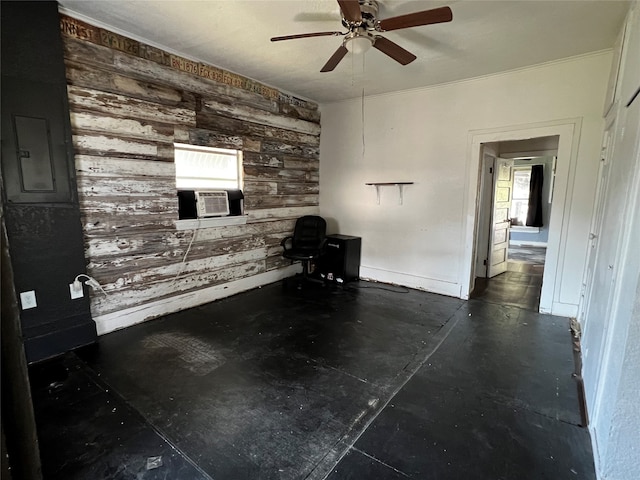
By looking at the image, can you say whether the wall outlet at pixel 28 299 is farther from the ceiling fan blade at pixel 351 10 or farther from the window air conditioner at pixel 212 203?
the ceiling fan blade at pixel 351 10

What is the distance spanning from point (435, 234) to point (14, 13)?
4566mm

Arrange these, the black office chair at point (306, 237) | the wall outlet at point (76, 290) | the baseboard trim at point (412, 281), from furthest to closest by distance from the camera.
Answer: the black office chair at point (306, 237) → the baseboard trim at point (412, 281) → the wall outlet at point (76, 290)

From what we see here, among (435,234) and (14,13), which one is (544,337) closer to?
(435,234)

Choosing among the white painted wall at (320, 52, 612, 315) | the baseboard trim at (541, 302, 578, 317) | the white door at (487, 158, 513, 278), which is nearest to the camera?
the white painted wall at (320, 52, 612, 315)

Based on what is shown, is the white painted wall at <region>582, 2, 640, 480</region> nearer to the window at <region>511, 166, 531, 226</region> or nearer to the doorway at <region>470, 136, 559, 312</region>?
the doorway at <region>470, 136, 559, 312</region>

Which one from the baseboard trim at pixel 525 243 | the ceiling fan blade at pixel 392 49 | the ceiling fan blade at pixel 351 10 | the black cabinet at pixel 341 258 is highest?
the ceiling fan blade at pixel 351 10

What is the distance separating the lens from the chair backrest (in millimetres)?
4875

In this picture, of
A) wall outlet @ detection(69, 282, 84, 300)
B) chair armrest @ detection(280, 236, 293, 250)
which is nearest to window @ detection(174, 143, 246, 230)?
chair armrest @ detection(280, 236, 293, 250)

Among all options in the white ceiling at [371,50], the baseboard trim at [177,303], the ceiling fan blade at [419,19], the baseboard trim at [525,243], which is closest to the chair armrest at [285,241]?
the baseboard trim at [177,303]

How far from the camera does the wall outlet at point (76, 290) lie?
2.75m

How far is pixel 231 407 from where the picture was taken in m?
2.11

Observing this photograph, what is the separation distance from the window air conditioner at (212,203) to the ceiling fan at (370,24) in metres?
1.93

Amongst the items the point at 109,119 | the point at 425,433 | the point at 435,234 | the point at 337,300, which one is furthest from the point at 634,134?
the point at 109,119

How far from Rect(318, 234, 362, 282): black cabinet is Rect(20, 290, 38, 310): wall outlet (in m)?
3.34
